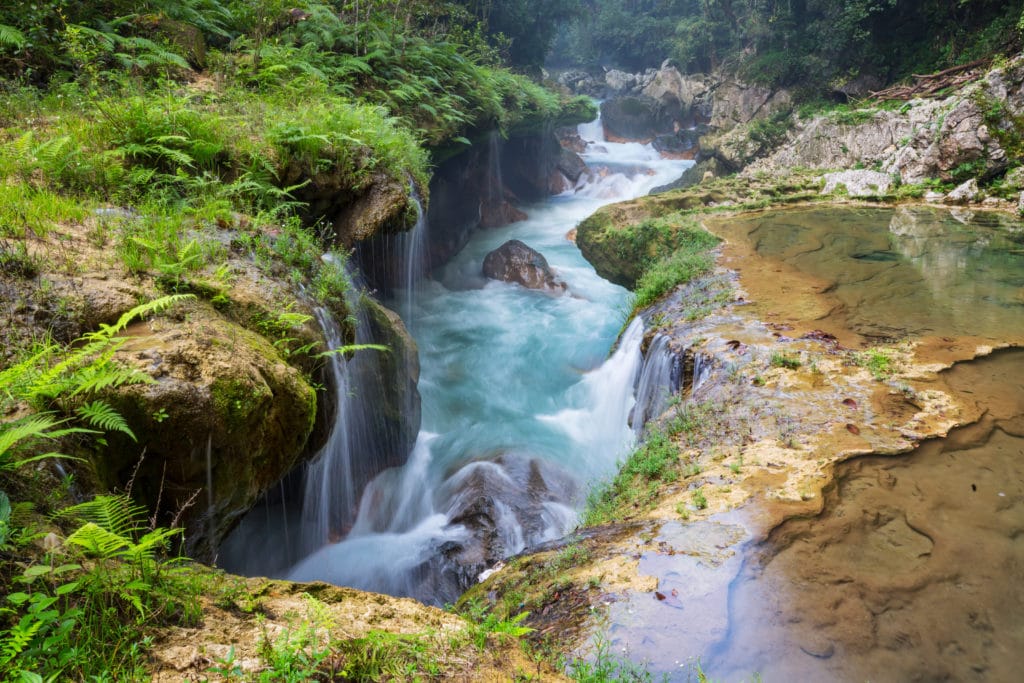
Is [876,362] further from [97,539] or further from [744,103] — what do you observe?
[744,103]

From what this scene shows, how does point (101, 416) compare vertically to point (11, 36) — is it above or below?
below

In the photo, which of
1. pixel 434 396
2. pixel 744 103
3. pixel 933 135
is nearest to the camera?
pixel 434 396

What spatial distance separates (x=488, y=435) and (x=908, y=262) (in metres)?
8.12

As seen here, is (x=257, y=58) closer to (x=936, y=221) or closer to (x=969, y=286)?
(x=969, y=286)

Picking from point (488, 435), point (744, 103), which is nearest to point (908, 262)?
point (488, 435)

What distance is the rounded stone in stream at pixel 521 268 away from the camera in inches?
586

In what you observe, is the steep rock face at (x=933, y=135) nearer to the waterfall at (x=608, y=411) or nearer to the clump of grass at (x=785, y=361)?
the waterfall at (x=608, y=411)

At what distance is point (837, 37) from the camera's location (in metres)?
21.0

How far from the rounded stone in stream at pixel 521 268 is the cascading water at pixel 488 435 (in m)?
0.33

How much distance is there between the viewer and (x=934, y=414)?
5086 millimetres

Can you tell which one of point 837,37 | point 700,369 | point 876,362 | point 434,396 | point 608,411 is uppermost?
point 837,37

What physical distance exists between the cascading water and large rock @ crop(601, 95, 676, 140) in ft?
70.6

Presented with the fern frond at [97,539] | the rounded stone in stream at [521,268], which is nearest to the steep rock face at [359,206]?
the fern frond at [97,539]

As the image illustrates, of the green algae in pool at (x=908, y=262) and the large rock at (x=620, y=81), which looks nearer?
the green algae in pool at (x=908, y=262)
